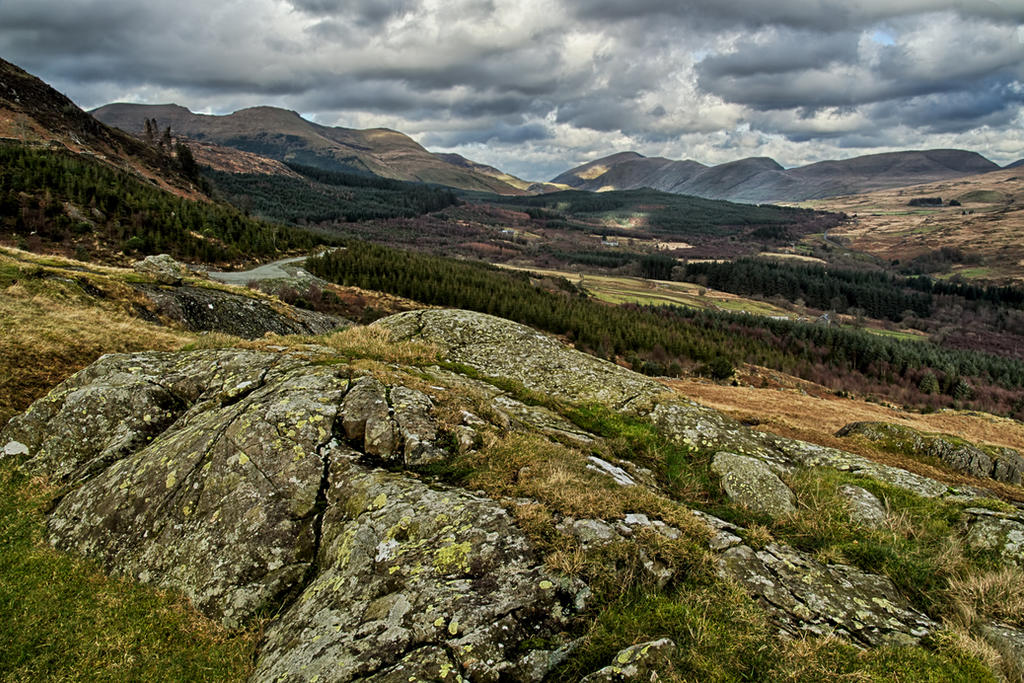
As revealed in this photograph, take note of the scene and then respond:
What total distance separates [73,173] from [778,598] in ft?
Result: 271

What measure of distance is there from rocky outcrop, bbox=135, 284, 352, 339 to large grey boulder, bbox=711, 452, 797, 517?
17.7 meters

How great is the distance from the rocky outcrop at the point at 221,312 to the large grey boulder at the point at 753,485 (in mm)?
17735

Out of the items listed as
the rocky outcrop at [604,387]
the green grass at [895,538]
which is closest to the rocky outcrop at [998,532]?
the green grass at [895,538]

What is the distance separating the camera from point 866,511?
9.41m

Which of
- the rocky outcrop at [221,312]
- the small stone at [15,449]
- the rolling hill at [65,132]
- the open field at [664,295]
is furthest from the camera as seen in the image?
the open field at [664,295]

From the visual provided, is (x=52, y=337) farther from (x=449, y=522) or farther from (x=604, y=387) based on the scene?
(x=604, y=387)

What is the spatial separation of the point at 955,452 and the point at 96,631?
22.2 meters

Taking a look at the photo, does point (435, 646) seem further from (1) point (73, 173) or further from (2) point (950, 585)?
(1) point (73, 173)

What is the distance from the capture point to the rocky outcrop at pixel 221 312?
2298cm

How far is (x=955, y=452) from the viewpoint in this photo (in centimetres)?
1510

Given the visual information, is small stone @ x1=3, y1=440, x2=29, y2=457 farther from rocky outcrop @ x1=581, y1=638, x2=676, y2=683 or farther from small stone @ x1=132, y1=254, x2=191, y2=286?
small stone @ x1=132, y1=254, x2=191, y2=286

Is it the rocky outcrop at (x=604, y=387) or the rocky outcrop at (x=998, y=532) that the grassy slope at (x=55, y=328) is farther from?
the rocky outcrop at (x=998, y=532)

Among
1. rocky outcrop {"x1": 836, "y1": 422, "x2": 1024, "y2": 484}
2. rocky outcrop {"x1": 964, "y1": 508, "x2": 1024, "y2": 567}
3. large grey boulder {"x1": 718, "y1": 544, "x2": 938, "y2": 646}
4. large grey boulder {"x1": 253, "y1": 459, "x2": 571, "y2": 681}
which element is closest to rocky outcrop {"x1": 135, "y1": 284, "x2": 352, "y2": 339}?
large grey boulder {"x1": 253, "y1": 459, "x2": 571, "y2": 681}

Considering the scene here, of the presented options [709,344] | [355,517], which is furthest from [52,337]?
[709,344]
